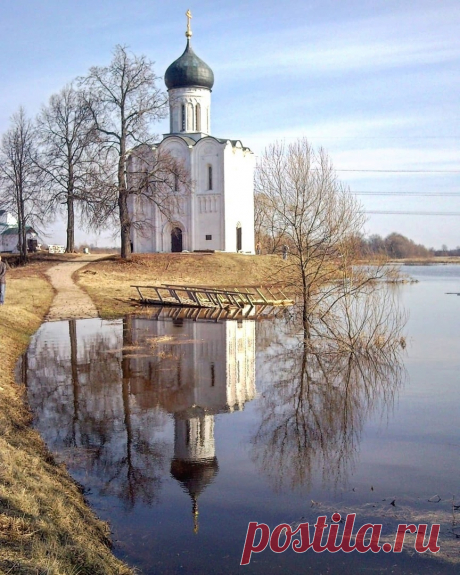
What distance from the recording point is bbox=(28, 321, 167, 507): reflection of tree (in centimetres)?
760

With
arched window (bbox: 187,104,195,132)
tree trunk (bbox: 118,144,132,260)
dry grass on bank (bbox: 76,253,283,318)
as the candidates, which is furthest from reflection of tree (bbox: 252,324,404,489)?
arched window (bbox: 187,104,195,132)

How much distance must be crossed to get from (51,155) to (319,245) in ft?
77.1

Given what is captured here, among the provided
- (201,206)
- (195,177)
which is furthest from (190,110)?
(201,206)

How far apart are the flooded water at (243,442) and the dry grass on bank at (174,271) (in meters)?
15.6

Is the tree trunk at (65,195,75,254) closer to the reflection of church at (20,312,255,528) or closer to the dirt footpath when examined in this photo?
the dirt footpath

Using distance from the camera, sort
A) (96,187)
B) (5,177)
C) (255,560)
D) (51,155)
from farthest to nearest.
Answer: (5,177)
(51,155)
(96,187)
(255,560)

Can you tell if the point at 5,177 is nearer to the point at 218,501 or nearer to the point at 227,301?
the point at 227,301

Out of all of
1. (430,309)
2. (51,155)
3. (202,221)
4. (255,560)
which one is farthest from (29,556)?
(202,221)

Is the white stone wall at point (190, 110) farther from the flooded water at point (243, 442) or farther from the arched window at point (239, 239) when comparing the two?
the flooded water at point (243, 442)

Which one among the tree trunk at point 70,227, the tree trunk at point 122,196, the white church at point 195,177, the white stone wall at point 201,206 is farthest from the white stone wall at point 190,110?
the tree trunk at point 70,227

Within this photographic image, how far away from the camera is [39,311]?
70.6 ft

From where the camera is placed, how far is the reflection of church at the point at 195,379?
8.23 meters

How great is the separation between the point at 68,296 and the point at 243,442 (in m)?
18.6

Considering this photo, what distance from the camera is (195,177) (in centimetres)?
4316
